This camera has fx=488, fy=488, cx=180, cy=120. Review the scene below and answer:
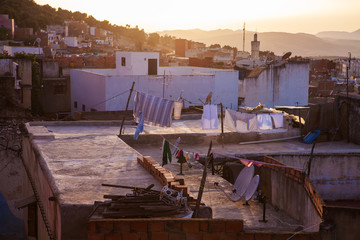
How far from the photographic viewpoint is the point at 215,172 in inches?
494

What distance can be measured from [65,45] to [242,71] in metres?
30.0

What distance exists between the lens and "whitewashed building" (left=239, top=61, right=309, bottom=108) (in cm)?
3472

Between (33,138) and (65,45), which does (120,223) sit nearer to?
(33,138)

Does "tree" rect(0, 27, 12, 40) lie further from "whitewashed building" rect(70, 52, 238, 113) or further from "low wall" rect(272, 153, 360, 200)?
"low wall" rect(272, 153, 360, 200)

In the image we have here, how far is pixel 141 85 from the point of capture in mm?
27844

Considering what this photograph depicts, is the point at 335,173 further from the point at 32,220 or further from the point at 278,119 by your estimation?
the point at 32,220

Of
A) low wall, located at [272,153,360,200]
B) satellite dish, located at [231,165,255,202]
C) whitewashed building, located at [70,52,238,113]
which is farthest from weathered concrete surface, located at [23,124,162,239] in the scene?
whitewashed building, located at [70,52,238,113]

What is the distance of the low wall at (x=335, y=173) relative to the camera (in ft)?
45.0

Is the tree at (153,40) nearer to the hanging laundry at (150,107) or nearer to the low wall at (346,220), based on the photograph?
the hanging laundry at (150,107)

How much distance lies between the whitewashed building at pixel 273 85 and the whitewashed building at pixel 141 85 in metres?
1.56

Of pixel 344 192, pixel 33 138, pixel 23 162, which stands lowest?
pixel 344 192

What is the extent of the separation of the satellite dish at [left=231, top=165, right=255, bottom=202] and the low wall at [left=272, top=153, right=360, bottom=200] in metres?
4.21

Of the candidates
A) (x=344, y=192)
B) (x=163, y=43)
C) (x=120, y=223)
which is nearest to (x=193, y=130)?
(x=344, y=192)

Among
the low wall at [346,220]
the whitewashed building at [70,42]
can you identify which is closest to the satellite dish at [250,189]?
the low wall at [346,220]
